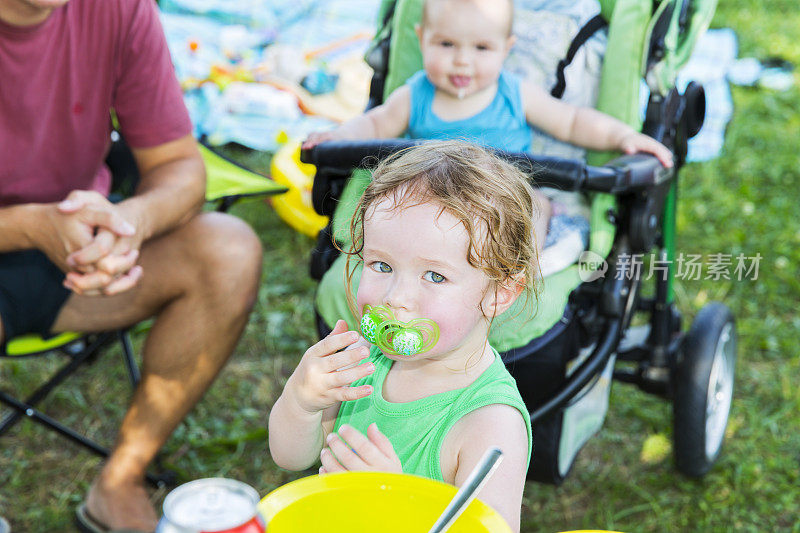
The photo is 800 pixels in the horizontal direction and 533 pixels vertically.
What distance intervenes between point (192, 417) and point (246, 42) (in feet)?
8.68

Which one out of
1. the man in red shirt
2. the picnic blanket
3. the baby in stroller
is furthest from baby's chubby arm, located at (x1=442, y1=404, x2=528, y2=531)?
the picnic blanket

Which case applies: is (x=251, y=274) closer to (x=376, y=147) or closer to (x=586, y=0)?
(x=376, y=147)

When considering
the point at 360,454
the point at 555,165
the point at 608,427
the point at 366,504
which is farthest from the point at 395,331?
Result: the point at 608,427

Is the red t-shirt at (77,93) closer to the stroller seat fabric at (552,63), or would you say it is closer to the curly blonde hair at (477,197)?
the stroller seat fabric at (552,63)

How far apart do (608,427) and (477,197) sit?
61.5 inches

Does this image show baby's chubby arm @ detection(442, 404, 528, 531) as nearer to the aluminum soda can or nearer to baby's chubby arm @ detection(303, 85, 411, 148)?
the aluminum soda can

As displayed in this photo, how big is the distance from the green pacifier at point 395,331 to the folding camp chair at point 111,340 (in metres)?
1.14

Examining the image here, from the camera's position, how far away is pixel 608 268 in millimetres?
1919

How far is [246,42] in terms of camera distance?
462 cm

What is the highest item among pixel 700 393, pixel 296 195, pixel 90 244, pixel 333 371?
pixel 333 371

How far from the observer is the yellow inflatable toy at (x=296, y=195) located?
11.1 feet

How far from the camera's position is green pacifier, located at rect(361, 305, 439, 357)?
3.74 feet

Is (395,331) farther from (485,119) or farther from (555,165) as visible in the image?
(485,119)

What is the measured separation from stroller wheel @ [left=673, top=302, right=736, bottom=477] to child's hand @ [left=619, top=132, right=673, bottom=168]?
1.76 feet
